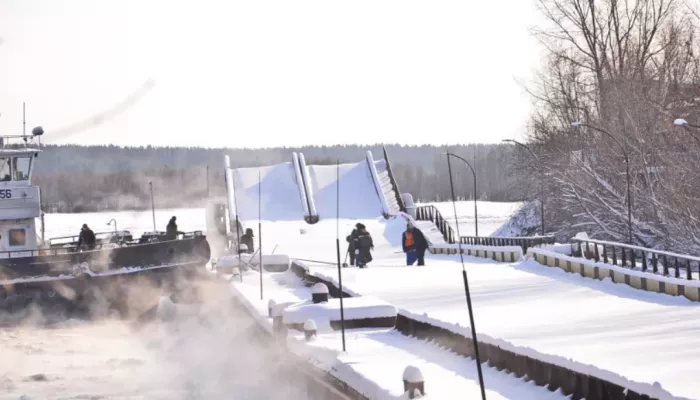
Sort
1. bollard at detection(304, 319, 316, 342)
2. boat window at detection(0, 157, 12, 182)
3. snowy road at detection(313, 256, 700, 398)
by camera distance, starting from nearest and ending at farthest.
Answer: snowy road at detection(313, 256, 700, 398)
bollard at detection(304, 319, 316, 342)
boat window at detection(0, 157, 12, 182)

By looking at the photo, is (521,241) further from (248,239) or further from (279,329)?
(279,329)

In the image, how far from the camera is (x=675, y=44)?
49.2 meters

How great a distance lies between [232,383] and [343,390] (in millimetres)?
6608

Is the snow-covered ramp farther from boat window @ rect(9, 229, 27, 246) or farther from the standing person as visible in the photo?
boat window @ rect(9, 229, 27, 246)

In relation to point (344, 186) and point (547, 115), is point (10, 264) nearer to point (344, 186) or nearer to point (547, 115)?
point (547, 115)

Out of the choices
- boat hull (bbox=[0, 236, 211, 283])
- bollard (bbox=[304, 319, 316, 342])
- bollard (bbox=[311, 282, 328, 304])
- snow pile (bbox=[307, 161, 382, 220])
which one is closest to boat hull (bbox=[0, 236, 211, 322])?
boat hull (bbox=[0, 236, 211, 283])

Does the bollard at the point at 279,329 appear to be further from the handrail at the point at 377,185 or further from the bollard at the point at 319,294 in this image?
the handrail at the point at 377,185

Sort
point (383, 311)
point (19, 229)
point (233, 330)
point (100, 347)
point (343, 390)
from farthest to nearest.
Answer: point (19, 229), point (100, 347), point (233, 330), point (383, 311), point (343, 390)

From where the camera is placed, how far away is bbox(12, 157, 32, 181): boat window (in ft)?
120

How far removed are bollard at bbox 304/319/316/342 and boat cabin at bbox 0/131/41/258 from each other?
19137 millimetres

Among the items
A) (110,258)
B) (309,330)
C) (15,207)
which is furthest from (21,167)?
(309,330)

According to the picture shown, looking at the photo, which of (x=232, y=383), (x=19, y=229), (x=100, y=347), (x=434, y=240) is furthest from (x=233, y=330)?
(x=434, y=240)

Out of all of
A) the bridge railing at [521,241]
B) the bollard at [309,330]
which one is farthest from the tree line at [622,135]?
the bollard at [309,330]

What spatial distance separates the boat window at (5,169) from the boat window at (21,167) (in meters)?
0.18
